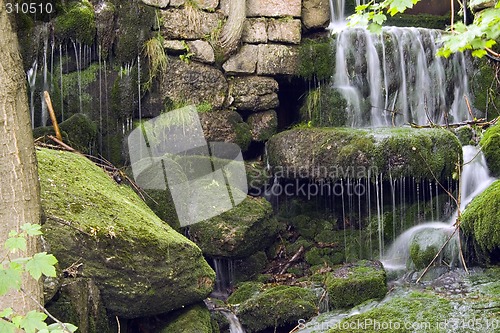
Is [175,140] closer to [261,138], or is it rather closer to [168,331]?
→ [261,138]

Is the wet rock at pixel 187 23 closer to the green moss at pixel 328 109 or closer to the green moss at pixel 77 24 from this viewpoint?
the green moss at pixel 77 24

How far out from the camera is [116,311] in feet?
14.9

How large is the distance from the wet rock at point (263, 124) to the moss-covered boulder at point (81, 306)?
436 centimetres

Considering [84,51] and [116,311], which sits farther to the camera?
[84,51]

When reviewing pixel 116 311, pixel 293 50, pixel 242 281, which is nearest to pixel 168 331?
pixel 116 311

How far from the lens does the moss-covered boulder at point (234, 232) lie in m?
6.55

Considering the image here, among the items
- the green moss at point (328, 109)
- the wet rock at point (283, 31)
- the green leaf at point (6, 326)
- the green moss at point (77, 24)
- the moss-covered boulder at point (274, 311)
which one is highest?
the green moss at point (77, 24)

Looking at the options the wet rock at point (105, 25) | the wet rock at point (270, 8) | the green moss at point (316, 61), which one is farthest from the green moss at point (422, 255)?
the wet rock at point (105, 25)

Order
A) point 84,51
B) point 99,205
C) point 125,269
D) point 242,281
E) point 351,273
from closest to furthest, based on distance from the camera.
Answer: point 125,269 → point 99,205 → point 351,273 → point 242,281 → point 84,51

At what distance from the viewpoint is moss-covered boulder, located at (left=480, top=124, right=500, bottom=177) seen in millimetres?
7156

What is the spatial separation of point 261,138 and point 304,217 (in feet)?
3.82

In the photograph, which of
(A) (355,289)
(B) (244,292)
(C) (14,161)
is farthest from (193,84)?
(C) (14,161)

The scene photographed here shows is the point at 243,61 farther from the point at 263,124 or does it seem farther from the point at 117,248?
the point at 117,248

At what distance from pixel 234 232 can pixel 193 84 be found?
7.91ft
